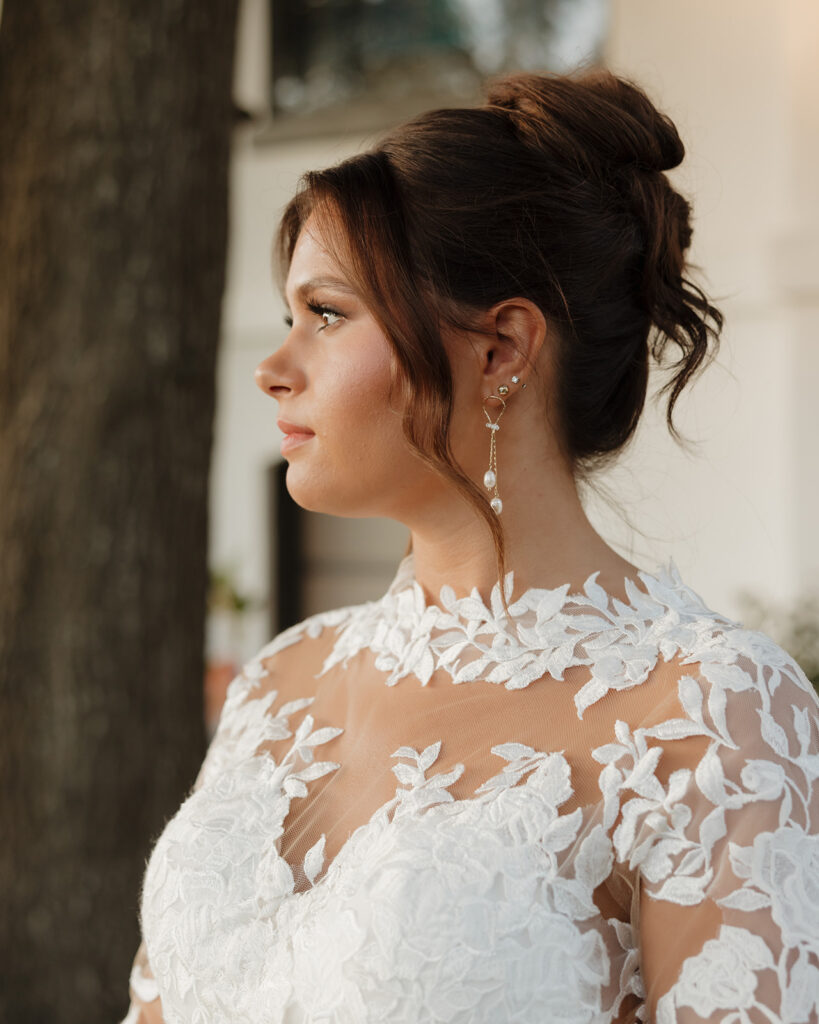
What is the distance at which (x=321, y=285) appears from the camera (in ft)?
5.65

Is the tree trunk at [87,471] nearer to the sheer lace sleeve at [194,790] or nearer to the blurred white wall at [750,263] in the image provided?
the sheer lace sleeve at [194,790]

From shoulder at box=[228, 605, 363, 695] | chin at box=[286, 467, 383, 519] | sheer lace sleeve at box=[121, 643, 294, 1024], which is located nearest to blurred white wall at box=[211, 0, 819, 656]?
shoulder at box=[228, 605, 363, 695]

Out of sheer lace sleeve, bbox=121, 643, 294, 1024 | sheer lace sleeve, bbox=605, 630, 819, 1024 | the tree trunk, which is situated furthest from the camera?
the tree trunk

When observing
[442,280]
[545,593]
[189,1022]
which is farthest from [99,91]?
[189,1022]

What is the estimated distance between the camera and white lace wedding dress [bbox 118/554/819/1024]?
4.49 feet

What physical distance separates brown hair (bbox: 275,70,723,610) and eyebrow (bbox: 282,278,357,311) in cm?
2

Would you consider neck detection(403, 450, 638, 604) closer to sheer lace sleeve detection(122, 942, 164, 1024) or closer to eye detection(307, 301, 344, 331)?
eye detection(307, 301, 344, 331)

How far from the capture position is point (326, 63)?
7277mm

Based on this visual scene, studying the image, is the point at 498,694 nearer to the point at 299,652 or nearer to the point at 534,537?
the point at 534,537

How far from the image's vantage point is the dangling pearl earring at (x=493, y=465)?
68.1 inches

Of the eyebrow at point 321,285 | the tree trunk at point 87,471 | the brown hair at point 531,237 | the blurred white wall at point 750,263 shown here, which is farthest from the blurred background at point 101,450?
the blurred white wall at point 750,263

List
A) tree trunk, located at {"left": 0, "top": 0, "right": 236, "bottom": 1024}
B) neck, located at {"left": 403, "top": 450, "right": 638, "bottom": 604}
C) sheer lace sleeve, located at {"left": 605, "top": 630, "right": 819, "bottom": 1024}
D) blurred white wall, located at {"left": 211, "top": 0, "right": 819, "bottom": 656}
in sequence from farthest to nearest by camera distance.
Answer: blurred white wall, located at {"left": 211, "top": 0, "right": 819, "bottom": 656}, tree trunk, located at {"left": 0, "top": 0, "right": 236, "bottom": 1024}, neck, located at {"left": 403, "top": 450, "right": 638, "bottom": 604}, sheer lace sleeve, located at {"left": 605, "top": 630, "right": 819, "bottom": 1024}

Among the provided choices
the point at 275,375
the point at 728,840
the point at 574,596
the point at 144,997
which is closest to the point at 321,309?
the point at 275,375

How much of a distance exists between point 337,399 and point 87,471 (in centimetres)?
144
